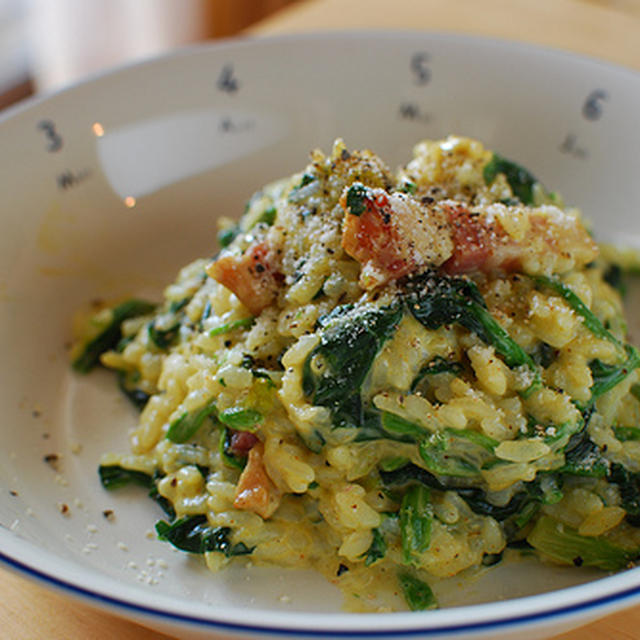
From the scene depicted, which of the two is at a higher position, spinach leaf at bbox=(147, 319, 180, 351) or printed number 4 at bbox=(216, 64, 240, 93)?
printed number 4 at bbox=(216, 64, 240, 93)

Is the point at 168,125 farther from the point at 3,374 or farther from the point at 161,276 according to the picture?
the point at 3,374

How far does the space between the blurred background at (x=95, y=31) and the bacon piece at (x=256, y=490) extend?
4125 millimetres

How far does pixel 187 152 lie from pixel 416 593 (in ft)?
5.93

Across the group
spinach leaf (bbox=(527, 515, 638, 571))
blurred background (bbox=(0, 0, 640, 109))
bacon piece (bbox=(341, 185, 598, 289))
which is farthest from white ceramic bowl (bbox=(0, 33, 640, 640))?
spinach leaf (bbox=(527, 515, 638, 571))

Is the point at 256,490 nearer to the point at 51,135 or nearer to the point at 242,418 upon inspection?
the point at 242,418

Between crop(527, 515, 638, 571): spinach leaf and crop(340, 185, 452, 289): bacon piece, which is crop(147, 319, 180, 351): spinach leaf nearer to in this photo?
crop(340, 185, 452, 289): bacon piece

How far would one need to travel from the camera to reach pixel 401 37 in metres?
3.17

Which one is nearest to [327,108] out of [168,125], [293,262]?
[168,125]

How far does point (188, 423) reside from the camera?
2.15 metres

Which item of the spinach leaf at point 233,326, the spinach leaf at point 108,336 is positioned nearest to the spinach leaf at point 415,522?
the spinach leaf at point 233,326

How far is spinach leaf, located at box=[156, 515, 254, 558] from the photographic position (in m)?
1.97

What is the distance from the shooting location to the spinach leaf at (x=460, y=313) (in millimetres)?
1937

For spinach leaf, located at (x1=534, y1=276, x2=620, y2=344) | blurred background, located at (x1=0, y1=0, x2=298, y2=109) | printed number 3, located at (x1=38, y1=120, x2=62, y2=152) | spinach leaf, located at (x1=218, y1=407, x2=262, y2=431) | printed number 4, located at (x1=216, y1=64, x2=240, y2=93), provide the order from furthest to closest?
blurred background, located at (x1=0, y1=0, x2=298, y2=109) < printed number 4, located at (x1=216, y1=64, x2=240, y2=93) < printed number 3, located at (x1=38, y1=120, x2=62, y2=152) < spinach leaf, located at (x1=534, y1=276, x2=620, y2=344) < spinach leaf, located at (x1=218, y1=407, x2=262, y2=431)

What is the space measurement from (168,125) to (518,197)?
1295 millimetres
